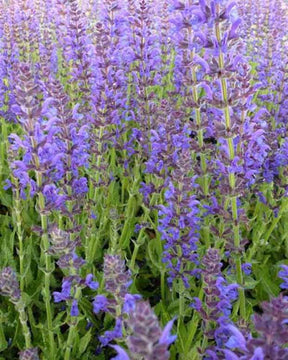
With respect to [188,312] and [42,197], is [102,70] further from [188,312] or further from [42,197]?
[188,312]

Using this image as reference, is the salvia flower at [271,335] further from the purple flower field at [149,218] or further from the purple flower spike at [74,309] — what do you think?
the purple flower spike at [74,309]

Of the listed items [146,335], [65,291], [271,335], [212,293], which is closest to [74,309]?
[65,291]

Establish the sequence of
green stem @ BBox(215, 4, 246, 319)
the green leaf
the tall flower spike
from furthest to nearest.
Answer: the green leaf → green stem @ BBox(215, 4, 246, 319) → the tall flower spike

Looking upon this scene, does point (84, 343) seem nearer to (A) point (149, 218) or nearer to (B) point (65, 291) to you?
(B) point (65, 291)

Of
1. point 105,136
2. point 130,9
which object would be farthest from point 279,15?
point 105,136

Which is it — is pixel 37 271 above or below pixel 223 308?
below

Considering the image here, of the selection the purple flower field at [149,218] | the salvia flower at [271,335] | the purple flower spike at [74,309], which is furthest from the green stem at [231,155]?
the salvia flower at [271,335]

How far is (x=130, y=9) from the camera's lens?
5.75 meters

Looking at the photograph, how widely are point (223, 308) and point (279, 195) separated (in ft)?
5.58

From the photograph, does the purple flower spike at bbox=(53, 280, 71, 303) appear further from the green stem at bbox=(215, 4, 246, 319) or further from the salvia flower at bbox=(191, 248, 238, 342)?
the green stem at bbox=(215, 4, 246, 319)

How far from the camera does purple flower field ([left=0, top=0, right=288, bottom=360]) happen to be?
8.37 ft

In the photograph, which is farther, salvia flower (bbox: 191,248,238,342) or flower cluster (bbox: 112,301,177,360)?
salvia flower (bbox: 191,248,238,342)

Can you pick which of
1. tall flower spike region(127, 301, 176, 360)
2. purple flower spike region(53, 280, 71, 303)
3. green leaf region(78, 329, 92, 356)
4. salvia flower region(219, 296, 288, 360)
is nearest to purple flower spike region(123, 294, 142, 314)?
purple flower spike region(53, 280, 71, 303)

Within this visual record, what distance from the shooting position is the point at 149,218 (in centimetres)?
419
